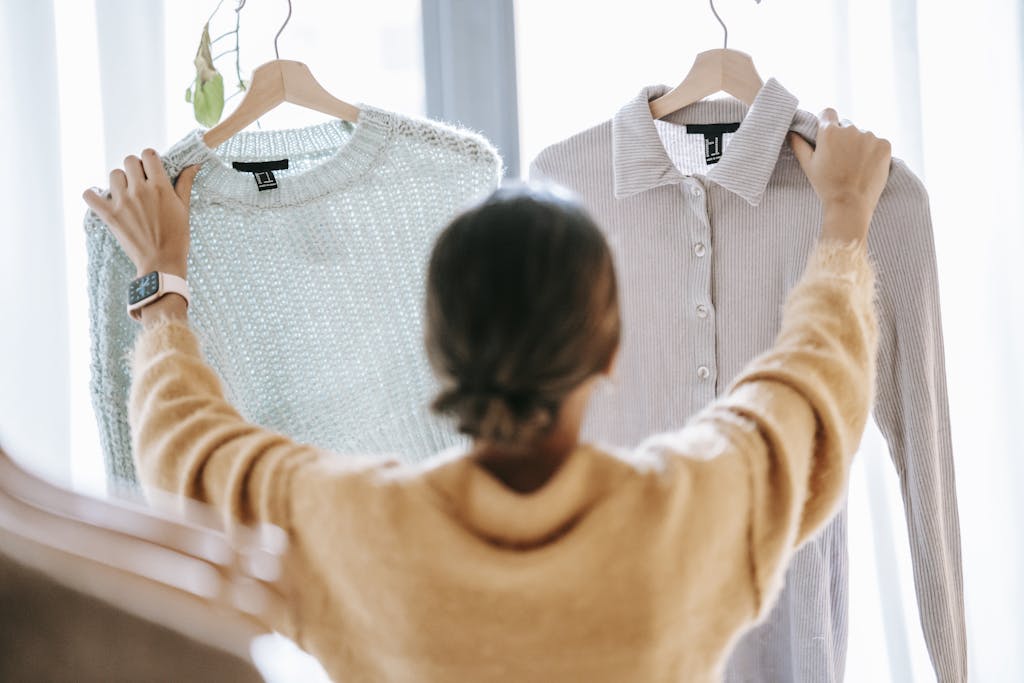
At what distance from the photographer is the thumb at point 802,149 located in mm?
886

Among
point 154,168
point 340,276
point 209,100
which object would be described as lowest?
point 340,276

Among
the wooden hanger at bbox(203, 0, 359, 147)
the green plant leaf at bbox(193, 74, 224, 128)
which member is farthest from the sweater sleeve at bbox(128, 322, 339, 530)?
the green plant leaf at bbox(193, 74, 224, 128)

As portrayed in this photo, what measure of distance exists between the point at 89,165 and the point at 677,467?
3.05 feet

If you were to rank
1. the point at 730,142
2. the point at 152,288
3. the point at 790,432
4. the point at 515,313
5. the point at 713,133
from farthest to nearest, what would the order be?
the point at 713,133, the point at 730,142, the point at 152,288, the point at 790,432, the point at 515,313

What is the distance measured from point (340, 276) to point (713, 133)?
1.48 ft

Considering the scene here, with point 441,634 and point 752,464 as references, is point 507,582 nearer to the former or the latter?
point 441,634

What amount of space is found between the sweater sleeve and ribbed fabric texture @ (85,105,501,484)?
15cm

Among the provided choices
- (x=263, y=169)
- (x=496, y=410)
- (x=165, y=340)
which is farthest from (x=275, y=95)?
(x=496, y=410)

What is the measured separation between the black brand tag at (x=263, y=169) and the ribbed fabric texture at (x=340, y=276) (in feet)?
0.06

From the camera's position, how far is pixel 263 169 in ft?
3.21

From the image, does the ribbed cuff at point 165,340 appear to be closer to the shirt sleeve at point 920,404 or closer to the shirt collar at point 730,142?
the shirt collar at point 730,142

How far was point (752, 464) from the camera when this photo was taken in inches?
26.1

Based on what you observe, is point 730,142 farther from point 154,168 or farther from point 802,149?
point 154,168

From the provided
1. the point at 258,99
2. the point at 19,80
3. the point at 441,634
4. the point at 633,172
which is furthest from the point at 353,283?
the point at 19,80
